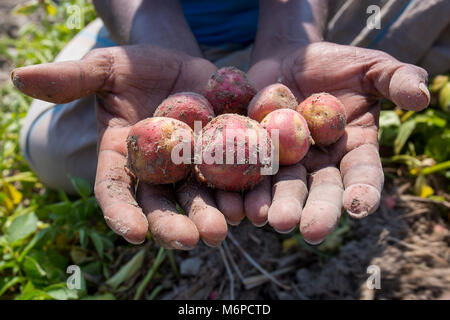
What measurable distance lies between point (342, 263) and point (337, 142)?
794 millimetres

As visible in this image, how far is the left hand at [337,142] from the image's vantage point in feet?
4.80

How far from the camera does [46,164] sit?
2.80m

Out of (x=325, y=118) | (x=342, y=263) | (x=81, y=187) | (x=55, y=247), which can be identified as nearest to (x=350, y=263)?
(x=342, y=263)

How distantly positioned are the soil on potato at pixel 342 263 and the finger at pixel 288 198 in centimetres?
78

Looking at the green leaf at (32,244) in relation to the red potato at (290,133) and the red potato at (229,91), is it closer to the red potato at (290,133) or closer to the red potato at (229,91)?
the red potato at (229,91)

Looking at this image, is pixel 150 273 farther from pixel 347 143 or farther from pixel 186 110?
pixel 347 143

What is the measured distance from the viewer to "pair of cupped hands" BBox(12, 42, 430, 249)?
1.47m

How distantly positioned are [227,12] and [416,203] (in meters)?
1.77

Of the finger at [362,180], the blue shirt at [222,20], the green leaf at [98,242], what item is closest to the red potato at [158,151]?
the finger at [362,180]

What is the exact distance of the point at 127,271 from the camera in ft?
7.61

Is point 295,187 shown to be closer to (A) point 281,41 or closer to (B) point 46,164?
(A) point 281,41

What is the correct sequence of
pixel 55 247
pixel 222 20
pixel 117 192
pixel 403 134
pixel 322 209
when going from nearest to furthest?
pixel 322 209, pixel 117 192, pixel 55 247, pixel 403 134, pixel 222 20
